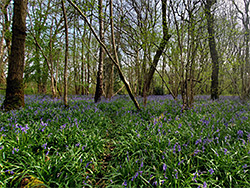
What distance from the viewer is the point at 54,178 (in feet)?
6.12

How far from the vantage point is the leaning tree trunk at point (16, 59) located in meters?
4.98

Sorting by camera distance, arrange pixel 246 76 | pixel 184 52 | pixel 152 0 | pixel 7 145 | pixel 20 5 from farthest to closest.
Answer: pixel 246 76, pixel 152 0, pixel 184 52, pixel 20 5, pixel 7 145

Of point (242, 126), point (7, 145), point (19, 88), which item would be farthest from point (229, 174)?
point (19, 88)

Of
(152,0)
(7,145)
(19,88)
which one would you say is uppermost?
(152,0)

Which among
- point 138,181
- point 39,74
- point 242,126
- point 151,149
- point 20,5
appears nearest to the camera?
point 138,181

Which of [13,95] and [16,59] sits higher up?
[16,59]

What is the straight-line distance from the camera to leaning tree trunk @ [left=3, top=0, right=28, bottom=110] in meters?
4.98

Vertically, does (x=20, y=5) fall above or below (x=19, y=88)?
above

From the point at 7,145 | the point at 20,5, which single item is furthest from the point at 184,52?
the point at 20,5

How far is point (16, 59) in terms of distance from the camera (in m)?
5.02

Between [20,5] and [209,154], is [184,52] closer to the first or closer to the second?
[209,154]

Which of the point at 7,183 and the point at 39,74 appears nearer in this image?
the point at 7,183

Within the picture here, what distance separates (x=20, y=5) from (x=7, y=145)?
5.22 meters

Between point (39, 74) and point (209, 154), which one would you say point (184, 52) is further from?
point (39, 74)
